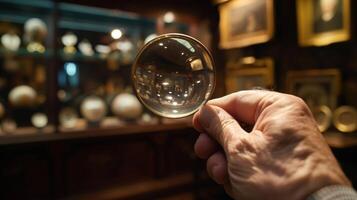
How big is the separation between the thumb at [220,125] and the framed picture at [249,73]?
3.18 ft

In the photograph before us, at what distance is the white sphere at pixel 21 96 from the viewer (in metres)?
1.56

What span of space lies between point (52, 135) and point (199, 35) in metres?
1.05

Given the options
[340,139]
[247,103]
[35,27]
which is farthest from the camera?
[35,27]

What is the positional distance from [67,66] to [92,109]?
0.29 m

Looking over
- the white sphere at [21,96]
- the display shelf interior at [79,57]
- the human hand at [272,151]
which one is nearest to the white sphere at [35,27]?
the display shelf interior at [79,57]

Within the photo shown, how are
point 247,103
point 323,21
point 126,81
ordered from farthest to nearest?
point 126,81, point 323,21, point 247,103

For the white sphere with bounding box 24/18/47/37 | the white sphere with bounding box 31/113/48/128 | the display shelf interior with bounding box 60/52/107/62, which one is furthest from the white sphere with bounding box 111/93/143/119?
the white sphere with bounding box 24/18/47/37

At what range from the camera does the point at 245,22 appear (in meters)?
1.67

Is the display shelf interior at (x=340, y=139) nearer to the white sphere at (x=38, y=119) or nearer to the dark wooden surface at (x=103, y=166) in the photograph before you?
the dark wooden surface at (x=103, y=166)

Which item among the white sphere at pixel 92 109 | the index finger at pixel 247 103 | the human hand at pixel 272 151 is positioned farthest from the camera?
the white sphere at pixel 92 109

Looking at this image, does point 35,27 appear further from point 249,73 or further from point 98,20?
point 249,73

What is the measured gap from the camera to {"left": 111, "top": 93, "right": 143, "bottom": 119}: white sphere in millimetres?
1791

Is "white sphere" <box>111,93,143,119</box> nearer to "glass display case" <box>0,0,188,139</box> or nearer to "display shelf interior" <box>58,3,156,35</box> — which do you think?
"glass display case" <box>0,0,188,139</box>

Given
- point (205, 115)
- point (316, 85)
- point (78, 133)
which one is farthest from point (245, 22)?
point (205, 115)
